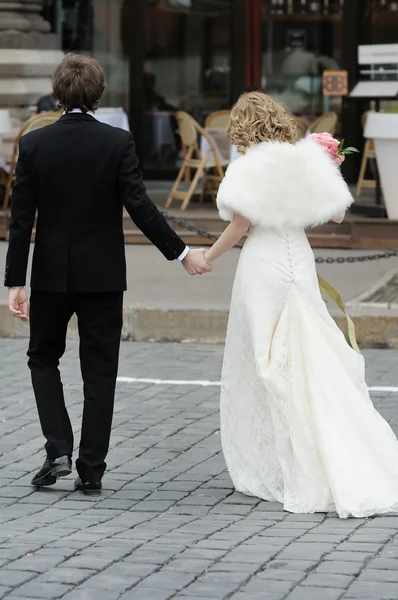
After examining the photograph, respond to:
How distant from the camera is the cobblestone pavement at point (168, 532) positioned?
158 inches

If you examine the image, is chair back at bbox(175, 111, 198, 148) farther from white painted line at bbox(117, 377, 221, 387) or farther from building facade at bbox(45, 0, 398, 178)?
white painted line at bbox(117, 377, 221, 387)

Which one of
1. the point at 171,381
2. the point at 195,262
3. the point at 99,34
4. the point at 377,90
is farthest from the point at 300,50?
the point at 195,262

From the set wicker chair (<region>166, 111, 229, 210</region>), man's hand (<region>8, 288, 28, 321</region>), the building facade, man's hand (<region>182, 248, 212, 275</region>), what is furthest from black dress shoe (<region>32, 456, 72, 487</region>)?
the building facade

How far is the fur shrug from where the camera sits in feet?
16.9

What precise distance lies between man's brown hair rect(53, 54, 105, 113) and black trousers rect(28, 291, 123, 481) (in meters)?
0.78

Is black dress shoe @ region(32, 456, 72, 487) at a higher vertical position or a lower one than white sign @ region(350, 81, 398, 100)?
lower

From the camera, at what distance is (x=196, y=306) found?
29.8ft

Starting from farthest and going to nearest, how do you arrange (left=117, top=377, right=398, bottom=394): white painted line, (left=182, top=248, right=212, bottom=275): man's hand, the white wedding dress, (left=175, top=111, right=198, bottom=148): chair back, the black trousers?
(left=175, top=111, right=198, bottom=148): chair back < (left=117, top=377, right=398, bottom=394): white painted line < (left=182, top=248, right=212, bottom=275): man's hand < the black trousers < the white wedding dress

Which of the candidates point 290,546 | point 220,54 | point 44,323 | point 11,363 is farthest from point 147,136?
point 290,546

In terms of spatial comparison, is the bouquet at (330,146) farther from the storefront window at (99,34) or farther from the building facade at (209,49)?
the storefront window at (99,34)

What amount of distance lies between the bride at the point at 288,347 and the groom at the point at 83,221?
1.26ft

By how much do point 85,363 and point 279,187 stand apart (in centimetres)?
107

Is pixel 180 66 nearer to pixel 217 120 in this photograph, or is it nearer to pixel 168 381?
pixel 217 120

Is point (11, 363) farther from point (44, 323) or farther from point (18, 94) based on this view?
point (18, 94)
